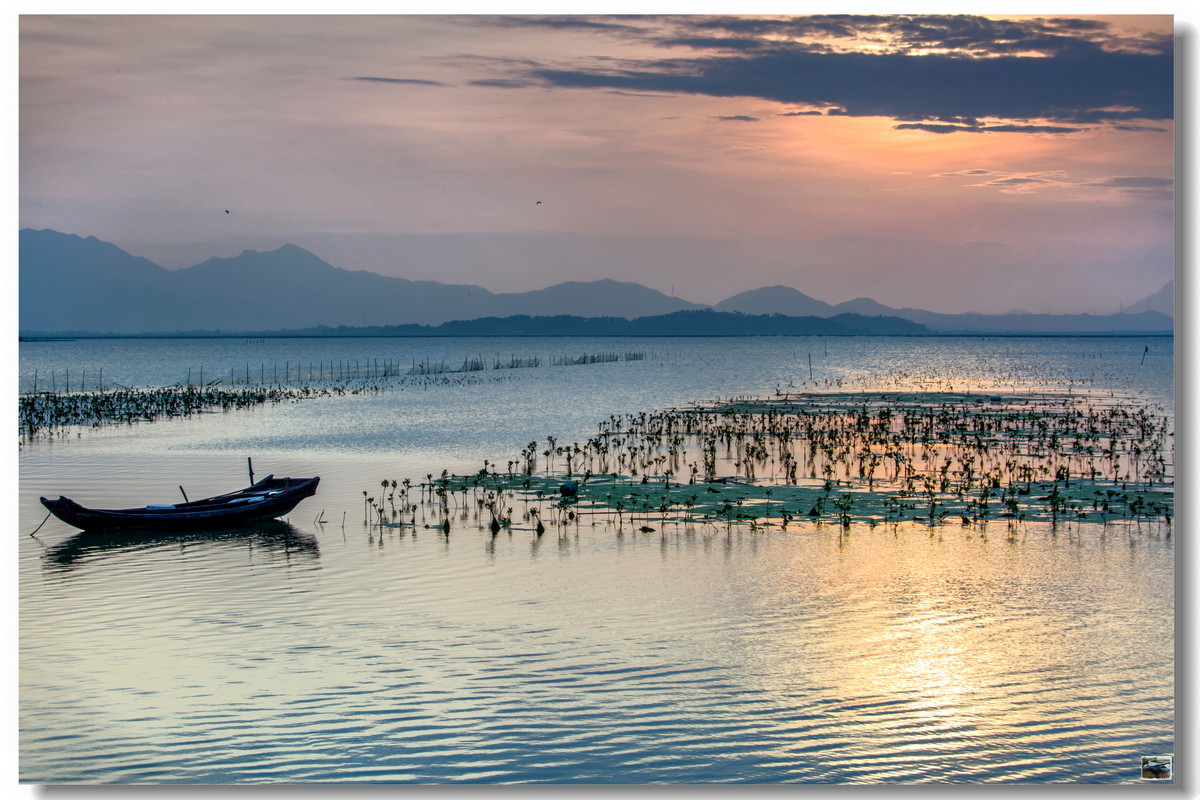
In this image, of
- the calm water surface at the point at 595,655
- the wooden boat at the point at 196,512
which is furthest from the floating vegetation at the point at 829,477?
the wooden boat at the point at 196,512

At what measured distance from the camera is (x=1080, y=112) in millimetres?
10992

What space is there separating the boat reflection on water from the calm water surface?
0.08m

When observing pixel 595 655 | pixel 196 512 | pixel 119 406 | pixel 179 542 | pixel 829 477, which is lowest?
pixel 595 655

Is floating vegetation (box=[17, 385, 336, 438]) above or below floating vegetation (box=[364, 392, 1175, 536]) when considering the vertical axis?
above

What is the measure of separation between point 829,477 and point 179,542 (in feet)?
38.3

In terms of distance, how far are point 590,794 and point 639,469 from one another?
1353cm

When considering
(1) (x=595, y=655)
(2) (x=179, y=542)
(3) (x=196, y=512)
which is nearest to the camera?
(1) (x=595, y=655)

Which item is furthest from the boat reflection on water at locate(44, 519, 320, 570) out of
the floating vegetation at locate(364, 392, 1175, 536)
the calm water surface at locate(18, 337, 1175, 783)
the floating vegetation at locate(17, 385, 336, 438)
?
the floating vegetation at locate(17, 385, 336, 438)

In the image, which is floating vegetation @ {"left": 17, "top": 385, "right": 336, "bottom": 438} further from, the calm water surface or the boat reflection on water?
the calm water surface

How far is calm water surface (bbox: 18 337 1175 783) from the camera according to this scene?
6.79m

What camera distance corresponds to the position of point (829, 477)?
Answer: 1847 cm

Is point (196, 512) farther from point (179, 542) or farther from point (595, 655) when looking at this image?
point (595, 655)

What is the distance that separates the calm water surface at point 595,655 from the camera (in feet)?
22.3

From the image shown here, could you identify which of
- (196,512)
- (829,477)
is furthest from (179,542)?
(829,477)
